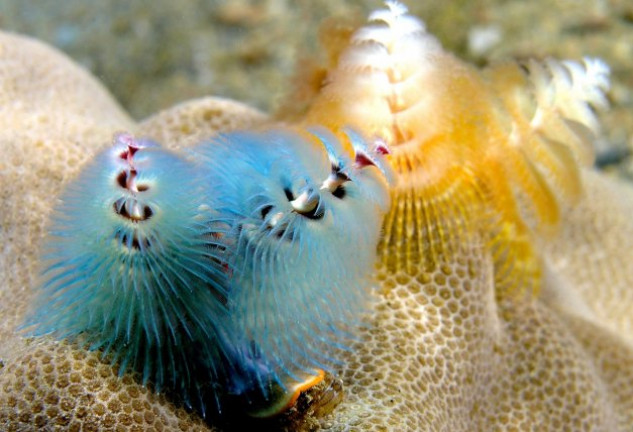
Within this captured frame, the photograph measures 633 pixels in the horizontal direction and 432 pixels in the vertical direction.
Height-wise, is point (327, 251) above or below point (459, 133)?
below

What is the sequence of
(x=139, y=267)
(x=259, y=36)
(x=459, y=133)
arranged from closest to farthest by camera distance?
(x=139, y=267), (x=459, y=133), (x=259, y=36)

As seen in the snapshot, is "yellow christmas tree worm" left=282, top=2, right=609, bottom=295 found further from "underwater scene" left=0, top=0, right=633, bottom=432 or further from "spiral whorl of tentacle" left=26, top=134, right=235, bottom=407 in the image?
"spiral whorl of tentacle" left=26, top=134, right=235, bottom=407

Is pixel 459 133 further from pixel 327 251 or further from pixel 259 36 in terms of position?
pixel 259 36

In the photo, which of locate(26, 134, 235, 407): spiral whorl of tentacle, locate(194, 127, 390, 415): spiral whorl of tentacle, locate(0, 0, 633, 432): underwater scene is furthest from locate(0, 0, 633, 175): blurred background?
locate(26, 134, 235, 407): spiral whorl of tentacle

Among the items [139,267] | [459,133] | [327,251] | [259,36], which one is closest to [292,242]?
[327,251]

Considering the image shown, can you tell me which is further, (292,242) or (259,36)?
(259,36)

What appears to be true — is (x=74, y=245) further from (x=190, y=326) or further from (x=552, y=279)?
(x=552, y=279)
